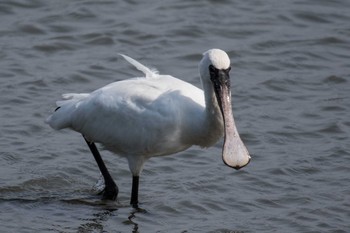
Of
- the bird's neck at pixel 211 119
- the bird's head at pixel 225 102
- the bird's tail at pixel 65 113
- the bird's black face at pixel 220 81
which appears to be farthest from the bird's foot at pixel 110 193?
the bird's black face at pixel 220 81

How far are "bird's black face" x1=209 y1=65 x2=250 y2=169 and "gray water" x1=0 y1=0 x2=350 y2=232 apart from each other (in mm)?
822

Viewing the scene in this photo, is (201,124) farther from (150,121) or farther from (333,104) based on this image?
(333,104)

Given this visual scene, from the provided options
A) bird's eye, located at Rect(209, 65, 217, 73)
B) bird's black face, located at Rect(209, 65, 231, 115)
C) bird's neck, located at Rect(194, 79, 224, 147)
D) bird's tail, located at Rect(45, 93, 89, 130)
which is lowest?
bird's tail, located at Rect(45, 93, 89, 130)

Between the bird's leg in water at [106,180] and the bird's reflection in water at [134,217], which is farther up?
the bird's leg in water at [106,180]

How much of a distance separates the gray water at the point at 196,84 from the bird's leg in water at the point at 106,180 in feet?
0.39

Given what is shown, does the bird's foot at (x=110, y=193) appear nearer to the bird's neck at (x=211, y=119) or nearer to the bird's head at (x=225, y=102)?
the bird's neck at (x=211, y=119)

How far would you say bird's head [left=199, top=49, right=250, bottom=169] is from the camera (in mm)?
9492

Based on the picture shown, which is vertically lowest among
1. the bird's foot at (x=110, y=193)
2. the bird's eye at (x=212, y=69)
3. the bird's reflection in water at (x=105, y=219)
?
the bird's reflection in water at (x=105, y=219)

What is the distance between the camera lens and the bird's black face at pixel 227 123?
9500 millimetres

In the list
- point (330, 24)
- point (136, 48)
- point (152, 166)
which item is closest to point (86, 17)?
point (136, 48)

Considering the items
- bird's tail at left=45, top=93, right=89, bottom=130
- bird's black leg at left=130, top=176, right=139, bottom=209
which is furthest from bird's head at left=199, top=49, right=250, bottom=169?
bird's tail at left=45, top=93, right=89, bottom=130

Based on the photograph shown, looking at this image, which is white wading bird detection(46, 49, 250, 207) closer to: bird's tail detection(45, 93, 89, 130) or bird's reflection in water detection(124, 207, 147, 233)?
bird's tail detection(45, 93, 89, 130)

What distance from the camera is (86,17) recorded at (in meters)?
17.2

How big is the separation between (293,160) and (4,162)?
361 cm
